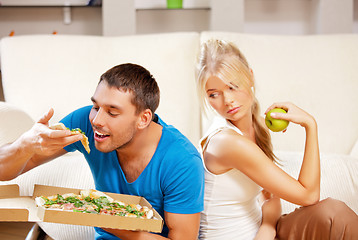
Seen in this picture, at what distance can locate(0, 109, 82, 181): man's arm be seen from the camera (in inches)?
41.6

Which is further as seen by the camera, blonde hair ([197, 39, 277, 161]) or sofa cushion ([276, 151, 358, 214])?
sofa cushion ([276, 151, 358, 214])

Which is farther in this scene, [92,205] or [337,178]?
[337,178]

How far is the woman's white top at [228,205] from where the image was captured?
1341 mm

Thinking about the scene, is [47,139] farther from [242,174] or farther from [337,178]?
[337,178]

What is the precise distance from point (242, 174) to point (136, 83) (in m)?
0.44

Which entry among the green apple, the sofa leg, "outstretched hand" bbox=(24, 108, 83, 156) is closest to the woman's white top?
the green apple

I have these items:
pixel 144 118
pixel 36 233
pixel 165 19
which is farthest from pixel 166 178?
pixel 165 19

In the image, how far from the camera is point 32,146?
111 centimetres

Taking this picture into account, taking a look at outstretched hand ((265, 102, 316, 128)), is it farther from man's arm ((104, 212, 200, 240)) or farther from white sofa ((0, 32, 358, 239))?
white sofa ((0, 32, 358, 239))

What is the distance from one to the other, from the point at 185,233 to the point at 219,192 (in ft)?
0.68

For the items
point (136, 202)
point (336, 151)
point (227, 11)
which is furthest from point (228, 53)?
point (227, 11)

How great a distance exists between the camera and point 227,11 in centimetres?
327

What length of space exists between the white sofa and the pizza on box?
1027 mm

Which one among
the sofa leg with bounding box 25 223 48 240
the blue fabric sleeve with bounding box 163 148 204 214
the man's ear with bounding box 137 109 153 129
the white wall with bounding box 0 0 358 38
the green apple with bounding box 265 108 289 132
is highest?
the white wall with bounding box 0 0 358 38
